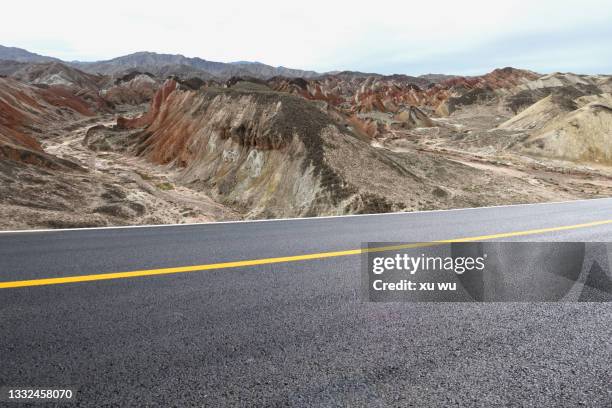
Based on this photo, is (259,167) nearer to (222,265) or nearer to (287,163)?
(287,163)

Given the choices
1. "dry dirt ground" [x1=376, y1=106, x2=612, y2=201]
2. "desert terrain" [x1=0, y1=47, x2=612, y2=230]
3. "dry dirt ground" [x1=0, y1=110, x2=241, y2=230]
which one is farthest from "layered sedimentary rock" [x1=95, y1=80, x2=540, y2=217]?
"dry dirt ground" [x1=376, y1=106, x2=612, y2=201]

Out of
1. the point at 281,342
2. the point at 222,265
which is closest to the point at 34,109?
the point at 222,265

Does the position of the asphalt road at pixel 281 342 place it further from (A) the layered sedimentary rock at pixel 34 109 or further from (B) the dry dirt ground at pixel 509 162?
(A) the layered sedimentary rock at pixel 34 109

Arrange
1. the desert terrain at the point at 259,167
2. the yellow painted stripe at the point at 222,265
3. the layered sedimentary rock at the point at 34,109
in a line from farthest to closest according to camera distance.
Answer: the layered sedimentary rock at the point at 34,109 → the desert terrain at the point at 259,167 → the yellow painted stripe at the point at 222,265

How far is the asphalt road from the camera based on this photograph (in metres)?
2.19

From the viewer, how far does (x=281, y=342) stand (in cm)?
271

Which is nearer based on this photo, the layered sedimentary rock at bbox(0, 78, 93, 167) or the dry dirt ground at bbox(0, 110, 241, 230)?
the dry dirt ground at bbox(0, 110, 241, 230)

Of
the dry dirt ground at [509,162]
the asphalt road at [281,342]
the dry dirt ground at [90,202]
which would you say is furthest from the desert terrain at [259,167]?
the asphalt road at [281,342]

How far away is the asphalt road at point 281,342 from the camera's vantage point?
219 centimetres

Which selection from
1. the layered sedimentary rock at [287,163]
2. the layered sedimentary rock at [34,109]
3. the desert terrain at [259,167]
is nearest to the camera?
the desert terrain at [259,167]

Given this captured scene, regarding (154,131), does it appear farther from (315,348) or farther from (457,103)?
(457,103)

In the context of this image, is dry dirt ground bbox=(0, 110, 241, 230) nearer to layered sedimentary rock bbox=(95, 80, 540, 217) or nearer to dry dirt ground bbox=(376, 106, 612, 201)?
layered sedimentary rock bbox=(95, 80, 540, 217)

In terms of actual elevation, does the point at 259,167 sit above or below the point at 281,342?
above

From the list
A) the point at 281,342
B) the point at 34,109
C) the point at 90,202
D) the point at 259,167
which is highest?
the point at 34,109
